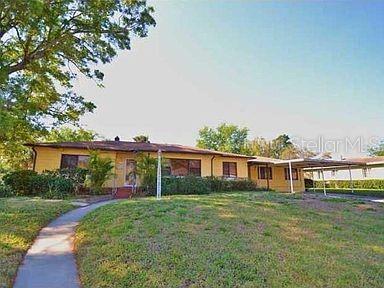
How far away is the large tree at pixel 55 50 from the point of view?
1377 centimetres

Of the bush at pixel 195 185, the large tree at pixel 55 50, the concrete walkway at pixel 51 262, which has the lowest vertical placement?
the concrete walkway at pixel 51 262

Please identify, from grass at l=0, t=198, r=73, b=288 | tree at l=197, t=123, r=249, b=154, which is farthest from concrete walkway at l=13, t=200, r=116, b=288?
tree at l=197, t=123, r=249, b=154

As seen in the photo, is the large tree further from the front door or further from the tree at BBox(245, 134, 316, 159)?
the tree at BBox(245, 134, 316, 159)

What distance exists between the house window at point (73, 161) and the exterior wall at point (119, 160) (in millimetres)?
194

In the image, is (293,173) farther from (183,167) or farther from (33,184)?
(33,184)

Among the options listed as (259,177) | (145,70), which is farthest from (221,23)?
(259,177)

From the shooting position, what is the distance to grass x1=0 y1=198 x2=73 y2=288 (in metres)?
5.18

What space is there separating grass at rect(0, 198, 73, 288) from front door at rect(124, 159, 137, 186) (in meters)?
7.33

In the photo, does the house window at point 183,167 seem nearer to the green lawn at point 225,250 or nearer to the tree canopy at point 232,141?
the green lawn at point 225,250

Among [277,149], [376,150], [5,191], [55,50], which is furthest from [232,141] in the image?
[5,191]

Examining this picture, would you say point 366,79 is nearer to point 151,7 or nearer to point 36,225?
point 151,7

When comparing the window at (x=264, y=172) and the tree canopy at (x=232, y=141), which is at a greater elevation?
the tree canopy at (x=232, y=141)

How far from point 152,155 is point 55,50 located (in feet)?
28.4

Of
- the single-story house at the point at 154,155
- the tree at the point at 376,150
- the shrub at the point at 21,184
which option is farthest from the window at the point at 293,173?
the tree at the point at 376,150
